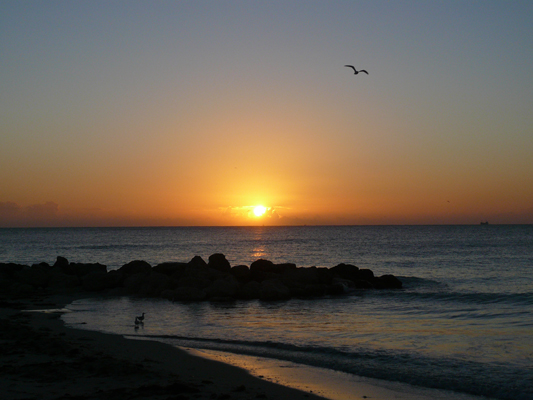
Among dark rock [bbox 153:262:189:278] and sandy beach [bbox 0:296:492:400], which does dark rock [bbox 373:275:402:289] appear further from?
sandy beach [bbox 0:296:492:400]

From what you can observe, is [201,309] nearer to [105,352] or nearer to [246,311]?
[246,311]

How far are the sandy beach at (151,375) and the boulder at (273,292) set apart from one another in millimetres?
9772

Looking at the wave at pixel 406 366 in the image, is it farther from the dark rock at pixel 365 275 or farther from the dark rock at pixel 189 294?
the dark rock at pixel 365 275

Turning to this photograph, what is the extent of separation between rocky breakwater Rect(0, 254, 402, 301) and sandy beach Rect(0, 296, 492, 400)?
9809 mm

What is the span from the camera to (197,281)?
23.0 m

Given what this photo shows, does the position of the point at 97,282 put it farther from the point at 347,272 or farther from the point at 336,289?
the point at 347,272

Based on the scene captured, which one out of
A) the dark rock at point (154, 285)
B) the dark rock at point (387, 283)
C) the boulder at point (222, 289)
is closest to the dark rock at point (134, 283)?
the dark rock at point (154, 285)

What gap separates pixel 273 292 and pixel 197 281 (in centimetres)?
399

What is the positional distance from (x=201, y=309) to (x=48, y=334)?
7.25 m

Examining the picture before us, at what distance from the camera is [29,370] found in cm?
890

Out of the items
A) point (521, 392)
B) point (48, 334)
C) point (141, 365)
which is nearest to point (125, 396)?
point (141, 365)

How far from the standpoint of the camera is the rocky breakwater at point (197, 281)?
21.9 metres

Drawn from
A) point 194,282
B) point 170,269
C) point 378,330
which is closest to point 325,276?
point 194,282

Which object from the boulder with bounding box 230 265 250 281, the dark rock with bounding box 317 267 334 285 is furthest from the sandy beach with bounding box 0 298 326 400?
the dark rock with bounding box 317 267 334 285
